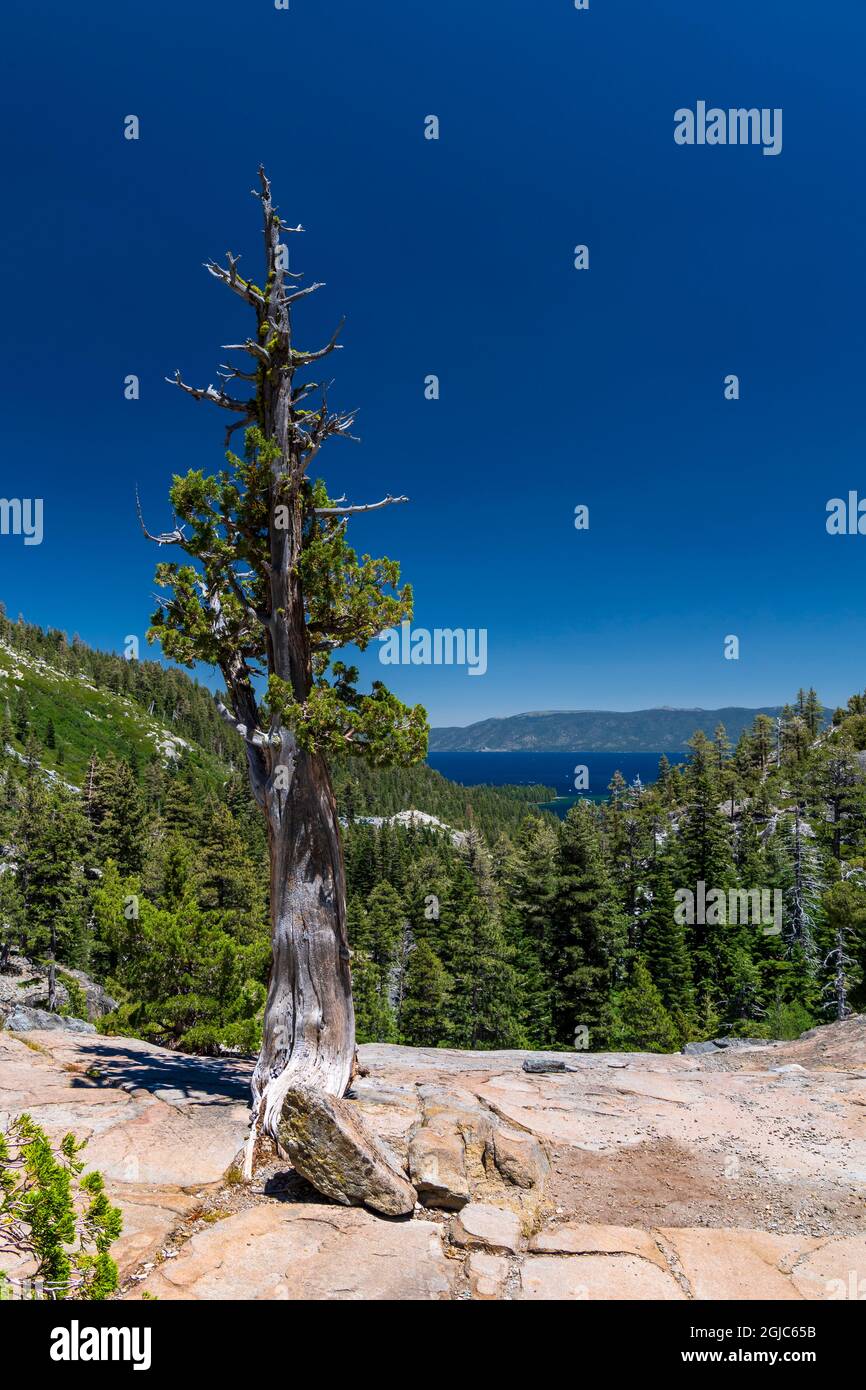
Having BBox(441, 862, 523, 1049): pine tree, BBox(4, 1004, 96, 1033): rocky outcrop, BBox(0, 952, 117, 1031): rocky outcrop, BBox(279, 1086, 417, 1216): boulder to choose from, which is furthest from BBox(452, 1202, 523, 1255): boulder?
BBox(441, 862, 523, 1049): pine tree

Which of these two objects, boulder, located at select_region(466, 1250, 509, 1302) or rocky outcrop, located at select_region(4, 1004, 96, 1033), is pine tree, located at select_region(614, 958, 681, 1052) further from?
boulder, located at select_region(466, 1250, 509, 1302)

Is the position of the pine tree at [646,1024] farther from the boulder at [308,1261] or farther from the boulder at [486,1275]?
the boulder at [486,1275]

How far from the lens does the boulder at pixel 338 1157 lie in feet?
22.4

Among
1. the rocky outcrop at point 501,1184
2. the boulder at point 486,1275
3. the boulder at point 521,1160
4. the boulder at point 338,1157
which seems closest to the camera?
the boulder at point 486,1275

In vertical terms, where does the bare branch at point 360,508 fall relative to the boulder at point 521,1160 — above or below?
above

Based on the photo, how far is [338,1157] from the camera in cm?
704

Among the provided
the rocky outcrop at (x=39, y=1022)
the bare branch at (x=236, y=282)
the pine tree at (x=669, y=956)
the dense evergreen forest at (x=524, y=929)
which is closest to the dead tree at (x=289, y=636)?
the bare branch at (x=236, y=282)

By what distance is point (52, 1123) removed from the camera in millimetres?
8695

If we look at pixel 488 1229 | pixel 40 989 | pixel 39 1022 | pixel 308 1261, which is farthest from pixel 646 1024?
pixel 40 989

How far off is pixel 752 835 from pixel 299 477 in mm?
49096

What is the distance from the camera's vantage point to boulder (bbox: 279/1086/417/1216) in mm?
6836

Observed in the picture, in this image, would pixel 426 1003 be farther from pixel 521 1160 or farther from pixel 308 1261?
pixel 308 1261
